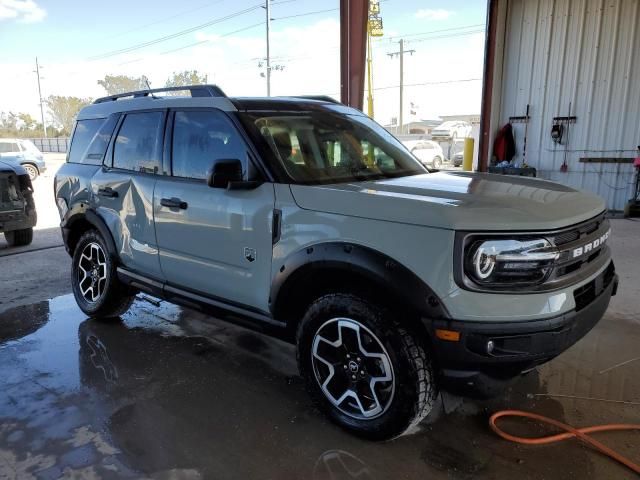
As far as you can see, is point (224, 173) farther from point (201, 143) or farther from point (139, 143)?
point (139, 143)

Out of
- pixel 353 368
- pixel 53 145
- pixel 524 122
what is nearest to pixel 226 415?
pixel 353 368

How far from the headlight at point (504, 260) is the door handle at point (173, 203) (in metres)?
1.98

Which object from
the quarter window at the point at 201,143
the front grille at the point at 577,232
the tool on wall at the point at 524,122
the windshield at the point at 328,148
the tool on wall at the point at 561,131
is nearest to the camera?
the front grille at the point at 577,232

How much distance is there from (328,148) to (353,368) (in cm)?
146

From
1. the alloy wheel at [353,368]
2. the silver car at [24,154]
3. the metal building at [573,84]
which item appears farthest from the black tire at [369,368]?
the silver car at [24,154]

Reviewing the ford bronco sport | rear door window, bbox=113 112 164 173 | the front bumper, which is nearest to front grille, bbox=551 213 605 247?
the front bumper

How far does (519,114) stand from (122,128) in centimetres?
894

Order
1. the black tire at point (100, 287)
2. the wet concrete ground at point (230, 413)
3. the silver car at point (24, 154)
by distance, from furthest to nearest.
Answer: the silver car at point (24, 154), the black tire at point (100, 287), the wet concrete ground at point (230, 413)

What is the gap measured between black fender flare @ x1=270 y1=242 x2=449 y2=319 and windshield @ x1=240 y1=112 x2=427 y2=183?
511 millimetres

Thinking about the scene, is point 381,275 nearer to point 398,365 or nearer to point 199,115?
point 398,365

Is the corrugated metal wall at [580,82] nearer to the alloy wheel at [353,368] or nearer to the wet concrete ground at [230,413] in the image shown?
the wet concrete ground at [230,413]

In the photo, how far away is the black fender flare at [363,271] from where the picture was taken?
2.31m

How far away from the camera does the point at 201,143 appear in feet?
11.2

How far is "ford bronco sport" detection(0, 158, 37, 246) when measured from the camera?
714 centimetres
